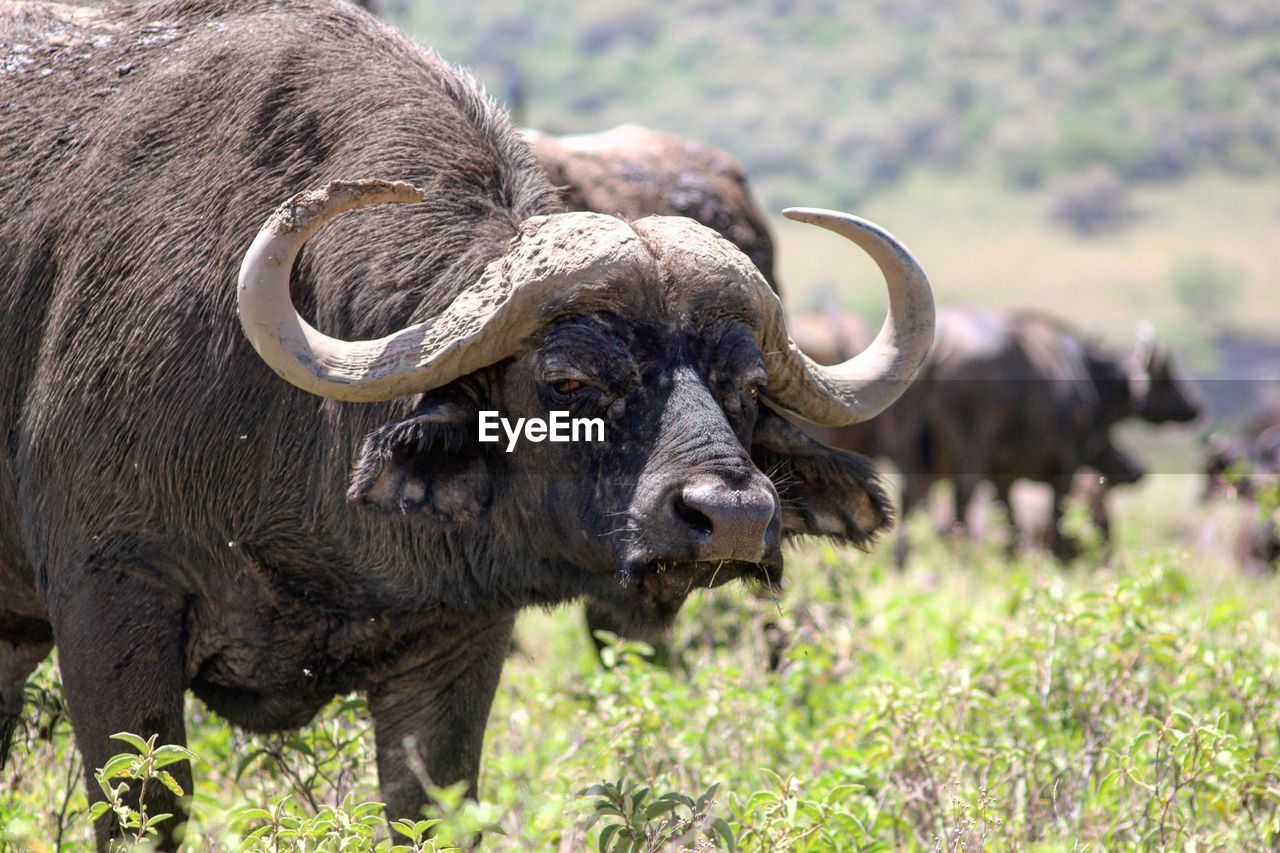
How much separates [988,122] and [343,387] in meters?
77.7

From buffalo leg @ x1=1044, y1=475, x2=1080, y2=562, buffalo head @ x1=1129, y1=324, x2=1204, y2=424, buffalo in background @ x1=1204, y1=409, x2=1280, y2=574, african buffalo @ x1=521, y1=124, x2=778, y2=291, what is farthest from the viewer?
buffalo head @ x1=1129, y1=324, x2=1204, y2=424

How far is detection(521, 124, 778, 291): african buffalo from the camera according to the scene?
258 inches

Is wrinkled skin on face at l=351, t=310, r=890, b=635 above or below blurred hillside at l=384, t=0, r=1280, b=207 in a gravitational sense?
above

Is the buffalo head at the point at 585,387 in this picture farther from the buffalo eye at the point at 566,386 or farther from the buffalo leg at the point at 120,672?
the buffalo leg at the point at 120,672

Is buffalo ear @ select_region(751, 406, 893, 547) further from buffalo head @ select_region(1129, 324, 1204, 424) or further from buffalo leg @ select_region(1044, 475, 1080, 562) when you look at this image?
buffalo head @ select_region(1129, 324, 1204, 424)

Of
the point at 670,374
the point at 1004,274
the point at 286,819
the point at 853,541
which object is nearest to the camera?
the point at 286,819

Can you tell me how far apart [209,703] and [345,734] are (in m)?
0.59

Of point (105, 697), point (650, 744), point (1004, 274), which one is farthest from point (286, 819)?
point (1004, 274)

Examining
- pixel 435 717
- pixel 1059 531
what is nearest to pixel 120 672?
pixel 435 717

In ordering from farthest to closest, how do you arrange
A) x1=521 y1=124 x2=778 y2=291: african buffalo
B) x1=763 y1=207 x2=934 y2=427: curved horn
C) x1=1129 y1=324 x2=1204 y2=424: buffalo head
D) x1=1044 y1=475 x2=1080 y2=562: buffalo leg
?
x1=1129 y1=324 x2=1204 y2=424: buffalo head
x1=1044 y1=475 x2=1080 y2=562: buffalo leg
x1=521 y1=124 x2=778 y2=291: african buffalo
x1=763 y1=207 x2=934 y2=427: curved horn

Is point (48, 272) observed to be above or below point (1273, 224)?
above

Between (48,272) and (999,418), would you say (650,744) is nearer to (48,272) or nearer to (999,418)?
(48,272)

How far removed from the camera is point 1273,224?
6669 cm

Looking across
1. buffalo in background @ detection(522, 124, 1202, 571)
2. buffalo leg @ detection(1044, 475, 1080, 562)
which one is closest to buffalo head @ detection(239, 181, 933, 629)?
buffalo in background @ detection(522, 124, 1202, 571)
